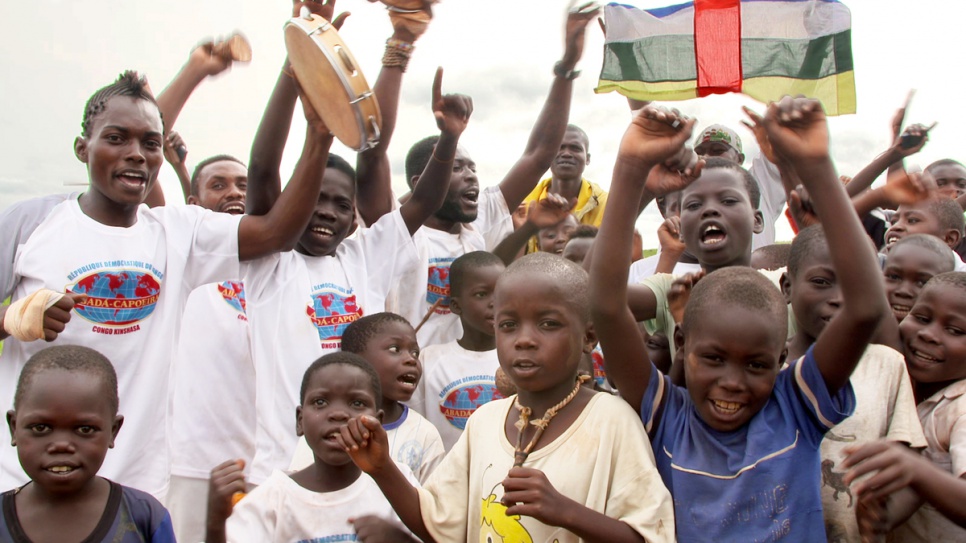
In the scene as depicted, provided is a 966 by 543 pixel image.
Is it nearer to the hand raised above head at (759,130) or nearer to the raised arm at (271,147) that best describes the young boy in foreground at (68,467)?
the raised arm at (271,147)

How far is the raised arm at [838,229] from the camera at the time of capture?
220cm

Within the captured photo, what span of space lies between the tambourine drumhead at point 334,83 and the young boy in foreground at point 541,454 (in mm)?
1003

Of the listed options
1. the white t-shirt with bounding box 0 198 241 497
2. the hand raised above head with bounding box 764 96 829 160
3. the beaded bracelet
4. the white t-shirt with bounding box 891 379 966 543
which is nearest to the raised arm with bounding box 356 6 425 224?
the beaded bracelet

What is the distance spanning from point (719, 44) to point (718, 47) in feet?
0.11

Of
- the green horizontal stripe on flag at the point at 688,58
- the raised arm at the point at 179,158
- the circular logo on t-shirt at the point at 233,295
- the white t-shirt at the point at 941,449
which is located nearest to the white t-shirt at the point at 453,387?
the circular logo on t-shirt at the point at 233,295

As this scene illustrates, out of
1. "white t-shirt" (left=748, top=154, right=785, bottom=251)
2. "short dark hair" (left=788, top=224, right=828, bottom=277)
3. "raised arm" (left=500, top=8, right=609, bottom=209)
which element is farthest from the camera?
"white t-shirt" (left=748, top=154, right=785, bottom=251)

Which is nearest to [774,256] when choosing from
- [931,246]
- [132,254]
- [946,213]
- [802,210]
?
[802,210]

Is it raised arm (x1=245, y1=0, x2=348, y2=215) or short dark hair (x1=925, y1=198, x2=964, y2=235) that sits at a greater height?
raised arm (x1=245, y1=0, x2=348, y2=215)

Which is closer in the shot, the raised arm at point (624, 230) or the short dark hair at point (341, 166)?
the raised arm at point (624, 230)

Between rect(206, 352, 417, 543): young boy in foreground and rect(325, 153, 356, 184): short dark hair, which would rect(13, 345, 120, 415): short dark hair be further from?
rect(325, 153, 356, 184): short dark hair

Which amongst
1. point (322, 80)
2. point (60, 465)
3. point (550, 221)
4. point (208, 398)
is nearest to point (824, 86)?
point (550, 221)

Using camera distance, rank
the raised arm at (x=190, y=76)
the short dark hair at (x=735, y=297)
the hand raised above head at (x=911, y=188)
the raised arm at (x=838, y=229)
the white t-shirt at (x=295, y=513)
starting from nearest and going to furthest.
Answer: the raised arm at (x=838, y=229), the short dark hair at (x=735, y=297), the white t-shirt at (x=295, y=513), the hand raised above head at (x=911, y=188), the raised arm at (x=190, y=76)

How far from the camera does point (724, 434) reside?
2.39m

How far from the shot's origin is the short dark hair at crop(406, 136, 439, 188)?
17.1ft
